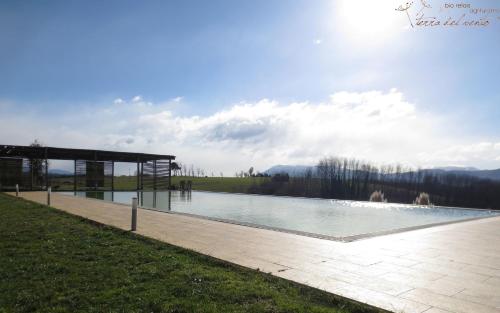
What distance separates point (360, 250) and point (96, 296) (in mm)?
4477

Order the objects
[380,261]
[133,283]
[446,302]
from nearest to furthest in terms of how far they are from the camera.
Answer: [446,302] < [133,283] < [380,261]

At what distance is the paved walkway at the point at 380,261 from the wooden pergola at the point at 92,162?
19.1m

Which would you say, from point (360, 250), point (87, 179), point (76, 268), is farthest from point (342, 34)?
point (87, 179)

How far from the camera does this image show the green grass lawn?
3537 millimetres

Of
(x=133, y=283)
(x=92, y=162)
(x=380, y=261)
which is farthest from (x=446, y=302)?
(x=92, y=162)

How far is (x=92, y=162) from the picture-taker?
1112 inches

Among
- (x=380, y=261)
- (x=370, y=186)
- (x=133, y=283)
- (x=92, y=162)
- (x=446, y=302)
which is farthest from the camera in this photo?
(x=370, y=186)

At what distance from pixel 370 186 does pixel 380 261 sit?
41318mm

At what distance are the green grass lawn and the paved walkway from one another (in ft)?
1.57

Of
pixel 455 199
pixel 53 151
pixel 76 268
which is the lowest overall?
pixel 455 199

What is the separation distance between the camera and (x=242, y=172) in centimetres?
6269

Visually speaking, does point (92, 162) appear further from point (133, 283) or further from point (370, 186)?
point (370, 186)

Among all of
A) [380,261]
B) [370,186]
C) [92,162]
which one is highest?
[92,162]

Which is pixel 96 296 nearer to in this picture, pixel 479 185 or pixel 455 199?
pixel 455 199
